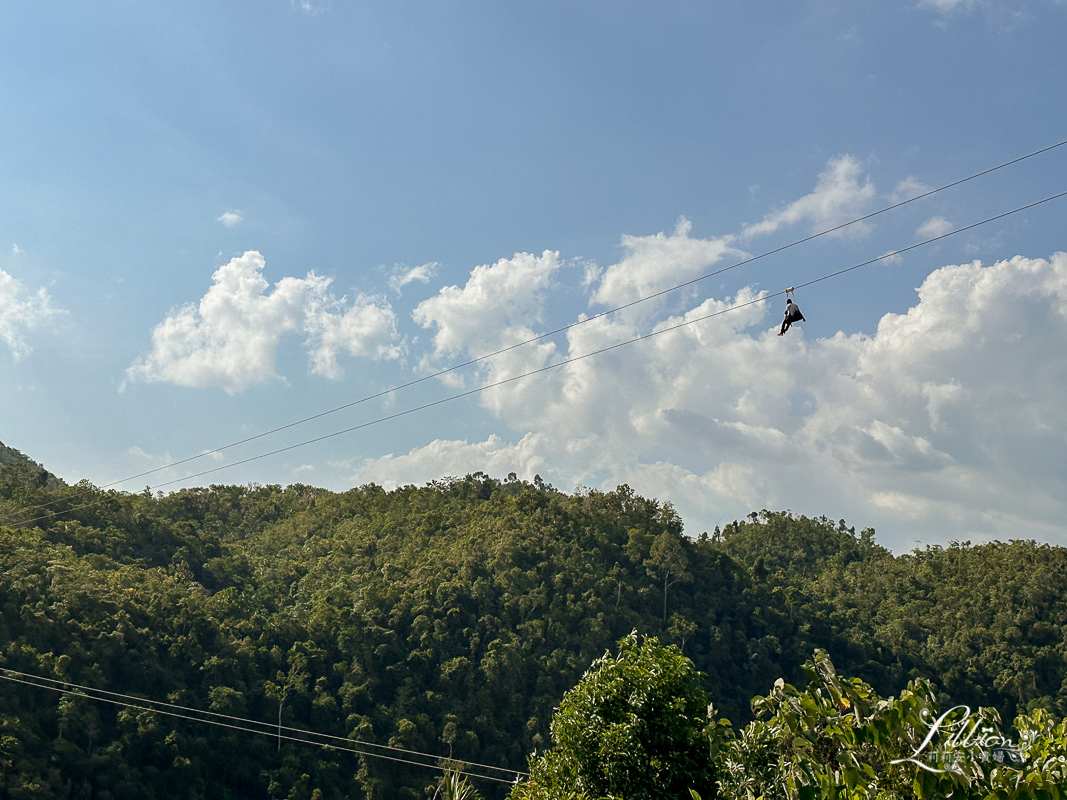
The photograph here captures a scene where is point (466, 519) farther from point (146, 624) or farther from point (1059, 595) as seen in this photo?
point (1059, 595)

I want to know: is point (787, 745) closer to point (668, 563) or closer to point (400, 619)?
point (400, 619)

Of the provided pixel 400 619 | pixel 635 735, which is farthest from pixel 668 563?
pixel 635 735

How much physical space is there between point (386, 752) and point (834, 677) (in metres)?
40.2

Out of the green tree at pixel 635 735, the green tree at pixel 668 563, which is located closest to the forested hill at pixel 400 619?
the green tree at pixel 668 563

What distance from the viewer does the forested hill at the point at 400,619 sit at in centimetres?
3600

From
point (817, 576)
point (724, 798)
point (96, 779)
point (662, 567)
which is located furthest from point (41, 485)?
point (817, 576)

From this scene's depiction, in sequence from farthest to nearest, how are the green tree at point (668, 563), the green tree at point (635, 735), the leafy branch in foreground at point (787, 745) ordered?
1. the green tree at point (668, 563)
2. the green tree at point (635, 735)
3. the leafy branch in foreground at point (787, 745)

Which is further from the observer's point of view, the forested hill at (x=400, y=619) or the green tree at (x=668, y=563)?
the green tree at (x=668, y=563)

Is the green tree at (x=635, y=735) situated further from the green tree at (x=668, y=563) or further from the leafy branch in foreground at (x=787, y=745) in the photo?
the green tree at (x=668, y=563)

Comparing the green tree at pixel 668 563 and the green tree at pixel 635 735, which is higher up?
the green tree at pixel 668 563

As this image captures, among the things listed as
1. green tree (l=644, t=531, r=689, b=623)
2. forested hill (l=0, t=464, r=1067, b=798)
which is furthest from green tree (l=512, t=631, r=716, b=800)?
green tree (l=644, t=531, r=689, b=623)

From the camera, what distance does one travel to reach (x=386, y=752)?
41125mm

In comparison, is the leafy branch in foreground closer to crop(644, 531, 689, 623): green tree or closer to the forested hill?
the forested hill

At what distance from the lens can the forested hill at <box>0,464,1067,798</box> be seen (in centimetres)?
3600
